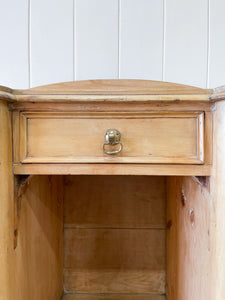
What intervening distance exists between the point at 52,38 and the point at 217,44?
23.8 inches

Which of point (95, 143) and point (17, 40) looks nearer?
point (95, 143)

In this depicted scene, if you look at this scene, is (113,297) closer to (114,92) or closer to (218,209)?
(218,209)

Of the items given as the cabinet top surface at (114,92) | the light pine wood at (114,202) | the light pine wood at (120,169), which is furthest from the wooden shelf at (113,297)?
the cabinet top surface at (114,92)

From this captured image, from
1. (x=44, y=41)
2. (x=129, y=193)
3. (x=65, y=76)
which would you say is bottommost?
(x=129, y=193)

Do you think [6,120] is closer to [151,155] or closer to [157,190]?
[151,155]

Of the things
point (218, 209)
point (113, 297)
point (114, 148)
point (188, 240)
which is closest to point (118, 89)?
point (114, 148)

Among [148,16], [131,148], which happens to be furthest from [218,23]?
[131,148]

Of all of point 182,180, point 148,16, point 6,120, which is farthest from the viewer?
point 148,16

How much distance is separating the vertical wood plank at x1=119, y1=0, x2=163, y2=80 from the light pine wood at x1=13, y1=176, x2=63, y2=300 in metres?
0.49

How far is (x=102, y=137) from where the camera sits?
1.67ft

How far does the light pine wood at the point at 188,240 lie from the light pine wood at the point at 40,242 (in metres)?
0.40

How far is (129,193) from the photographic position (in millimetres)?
957

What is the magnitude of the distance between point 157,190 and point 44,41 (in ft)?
2.29

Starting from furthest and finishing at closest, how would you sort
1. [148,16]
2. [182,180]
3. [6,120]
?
[148,16], [182,180], [6,120]
